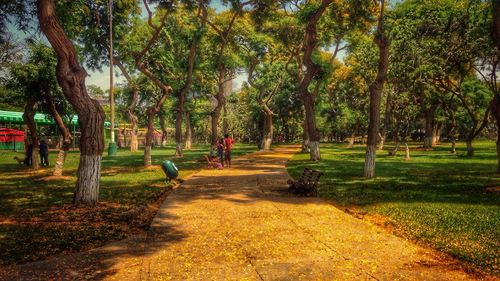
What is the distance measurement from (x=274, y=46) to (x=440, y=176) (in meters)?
22.4

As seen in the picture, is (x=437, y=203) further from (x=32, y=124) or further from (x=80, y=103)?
(x=32, y=124)

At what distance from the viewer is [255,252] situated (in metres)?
6.77

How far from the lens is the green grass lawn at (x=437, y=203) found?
725 centimetres

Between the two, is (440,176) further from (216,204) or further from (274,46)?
(274,46)

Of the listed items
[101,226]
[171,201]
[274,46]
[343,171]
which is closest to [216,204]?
[171,201]

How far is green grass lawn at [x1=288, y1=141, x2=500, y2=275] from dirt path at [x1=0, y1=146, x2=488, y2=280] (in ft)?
2.50

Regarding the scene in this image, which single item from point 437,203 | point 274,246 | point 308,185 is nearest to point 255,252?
point 274,246

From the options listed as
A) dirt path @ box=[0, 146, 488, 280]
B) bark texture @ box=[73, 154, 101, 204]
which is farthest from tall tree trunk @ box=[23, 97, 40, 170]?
dirt path @ box=[0, 146, 488, 280]

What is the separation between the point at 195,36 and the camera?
81.5ft

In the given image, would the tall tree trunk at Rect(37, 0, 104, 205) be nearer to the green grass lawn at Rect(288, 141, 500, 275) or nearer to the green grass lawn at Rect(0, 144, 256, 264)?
the green grass lawn at Rect(0, 144, 256, 264)

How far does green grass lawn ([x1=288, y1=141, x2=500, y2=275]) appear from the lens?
7250 millimetres

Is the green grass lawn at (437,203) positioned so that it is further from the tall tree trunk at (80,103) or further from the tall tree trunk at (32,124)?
the tall tree trunk at (32,124)

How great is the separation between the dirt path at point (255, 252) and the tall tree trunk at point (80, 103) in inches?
96.8

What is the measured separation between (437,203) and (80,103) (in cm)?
1116
